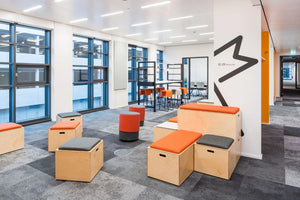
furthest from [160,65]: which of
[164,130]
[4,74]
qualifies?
[164,130]

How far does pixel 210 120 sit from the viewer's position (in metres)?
3.35

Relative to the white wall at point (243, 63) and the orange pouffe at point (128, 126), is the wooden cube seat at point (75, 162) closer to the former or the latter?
the orange pouffe at point (128, 126)

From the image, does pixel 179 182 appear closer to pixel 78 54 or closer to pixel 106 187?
pixel 106 187

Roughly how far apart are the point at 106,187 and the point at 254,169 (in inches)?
84.5

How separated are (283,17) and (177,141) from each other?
4.84 m

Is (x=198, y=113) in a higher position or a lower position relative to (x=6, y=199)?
higher

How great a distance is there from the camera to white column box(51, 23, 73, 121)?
6703 millimetres

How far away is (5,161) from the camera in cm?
348

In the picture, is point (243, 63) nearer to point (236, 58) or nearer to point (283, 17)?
point (236, 58)

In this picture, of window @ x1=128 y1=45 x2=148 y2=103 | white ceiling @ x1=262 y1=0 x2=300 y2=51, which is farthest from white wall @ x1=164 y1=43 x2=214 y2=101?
white ceiling @ x1=262 y1=0 x2=300 y2=51

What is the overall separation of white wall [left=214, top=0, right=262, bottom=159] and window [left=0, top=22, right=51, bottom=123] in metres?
5.19

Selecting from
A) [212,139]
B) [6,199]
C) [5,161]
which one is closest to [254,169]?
[212,139]

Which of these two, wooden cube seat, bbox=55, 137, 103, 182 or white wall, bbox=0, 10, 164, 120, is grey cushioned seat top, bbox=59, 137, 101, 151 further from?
white wall, bbox=0, 10, 164, 120

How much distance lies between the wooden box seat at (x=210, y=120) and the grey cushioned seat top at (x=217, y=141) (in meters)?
0.16
